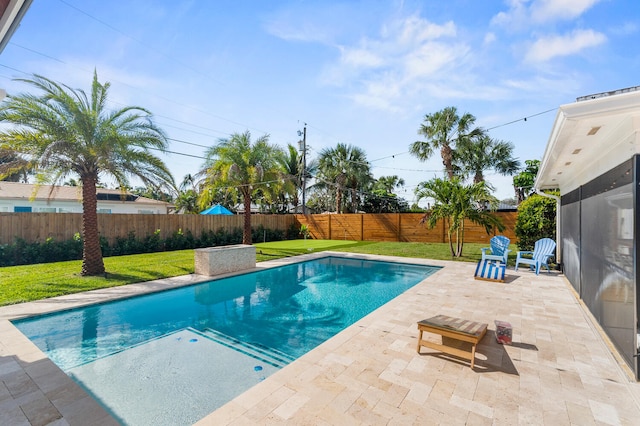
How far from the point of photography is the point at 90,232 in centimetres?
945

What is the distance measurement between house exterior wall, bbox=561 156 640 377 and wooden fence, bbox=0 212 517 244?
10.8 metres

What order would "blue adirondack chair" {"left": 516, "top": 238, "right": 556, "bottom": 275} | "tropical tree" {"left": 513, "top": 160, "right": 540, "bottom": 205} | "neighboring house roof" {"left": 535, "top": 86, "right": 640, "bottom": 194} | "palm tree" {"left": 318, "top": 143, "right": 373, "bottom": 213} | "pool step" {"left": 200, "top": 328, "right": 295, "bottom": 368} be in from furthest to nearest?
"palm tree" {"left": 318, "top": 143, "right": 373, "bottom": 213} < "tropical tree" {"left": 513, "top": 160, "right": 540, "bottom": 205} < "blue adirondack chair" {"left": 516, "top": 238, "right": 556, "bottom": 275} < "pool step" {"left": 200, "top": 328, "right": 295, "bottom": 368} < "neighboring house roof" {"left": 535, "top": 86, "right": 640, "bottom": 194}

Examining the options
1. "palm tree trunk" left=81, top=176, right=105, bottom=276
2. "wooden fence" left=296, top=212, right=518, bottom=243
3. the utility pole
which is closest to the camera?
"palm tree trunk" left=81, top=176, right=105, bottom=276

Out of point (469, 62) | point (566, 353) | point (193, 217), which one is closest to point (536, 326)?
point (566, 353)

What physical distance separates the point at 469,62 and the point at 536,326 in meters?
9.07

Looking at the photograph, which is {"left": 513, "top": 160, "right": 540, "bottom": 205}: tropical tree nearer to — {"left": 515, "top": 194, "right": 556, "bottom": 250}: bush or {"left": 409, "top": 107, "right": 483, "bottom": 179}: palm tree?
{"left": 409, "top": 107, "right": 483, "bottom": 179}: palm tree

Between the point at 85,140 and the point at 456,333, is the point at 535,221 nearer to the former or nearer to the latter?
the point at 456,333

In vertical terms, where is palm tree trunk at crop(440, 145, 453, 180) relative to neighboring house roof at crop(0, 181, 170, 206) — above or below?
above

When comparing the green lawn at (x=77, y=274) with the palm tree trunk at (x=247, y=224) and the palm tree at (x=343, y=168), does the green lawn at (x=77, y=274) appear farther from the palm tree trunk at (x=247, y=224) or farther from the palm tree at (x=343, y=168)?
the palm tree at (x=343, y=168)

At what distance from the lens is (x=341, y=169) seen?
23922 mm

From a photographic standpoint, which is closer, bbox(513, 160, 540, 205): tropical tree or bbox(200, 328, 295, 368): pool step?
bbox(200, 328, 295, 368): pool step

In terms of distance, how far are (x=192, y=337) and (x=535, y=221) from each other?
12474 mm

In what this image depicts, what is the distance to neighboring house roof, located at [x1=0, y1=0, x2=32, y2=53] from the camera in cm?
193

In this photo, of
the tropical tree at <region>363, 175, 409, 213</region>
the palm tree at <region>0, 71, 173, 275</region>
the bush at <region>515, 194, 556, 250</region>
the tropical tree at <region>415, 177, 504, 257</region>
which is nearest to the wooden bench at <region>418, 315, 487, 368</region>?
the bush at <region>515, 194, 556, 250</region>
